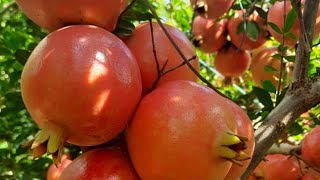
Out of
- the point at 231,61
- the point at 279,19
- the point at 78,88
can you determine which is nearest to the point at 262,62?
the point at 231,61

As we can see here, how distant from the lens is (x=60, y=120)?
2.94ft

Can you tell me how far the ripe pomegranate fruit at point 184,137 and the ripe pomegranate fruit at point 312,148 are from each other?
103cm

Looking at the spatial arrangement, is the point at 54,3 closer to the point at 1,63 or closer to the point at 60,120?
the point at 60,120

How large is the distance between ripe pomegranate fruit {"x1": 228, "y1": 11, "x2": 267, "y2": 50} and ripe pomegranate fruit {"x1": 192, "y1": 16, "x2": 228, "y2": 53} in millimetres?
94

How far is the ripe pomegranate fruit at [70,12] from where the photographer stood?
103cm

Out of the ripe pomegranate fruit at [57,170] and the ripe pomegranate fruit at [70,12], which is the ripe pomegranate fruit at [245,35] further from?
the ripe pomegranate fruit at [70,12]

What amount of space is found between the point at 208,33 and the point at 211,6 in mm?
554

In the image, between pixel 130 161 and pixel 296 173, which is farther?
pixel 296 173

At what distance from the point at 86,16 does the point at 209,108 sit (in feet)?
1.09

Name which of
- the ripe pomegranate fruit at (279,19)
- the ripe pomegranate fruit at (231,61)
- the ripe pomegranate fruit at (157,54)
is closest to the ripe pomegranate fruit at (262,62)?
the ripe pomegranate fruit at (231,61)

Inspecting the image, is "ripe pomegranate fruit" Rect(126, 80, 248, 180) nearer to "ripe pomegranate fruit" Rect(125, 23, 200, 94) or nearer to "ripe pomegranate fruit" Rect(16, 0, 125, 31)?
"ripe pomegranate fruit" Rect(125, 23, 200, 94)

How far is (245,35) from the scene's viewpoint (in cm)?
271

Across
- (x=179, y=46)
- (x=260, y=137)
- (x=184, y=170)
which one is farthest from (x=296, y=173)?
(x=184, y=170)

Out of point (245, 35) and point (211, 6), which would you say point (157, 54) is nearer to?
point (211, 6)
